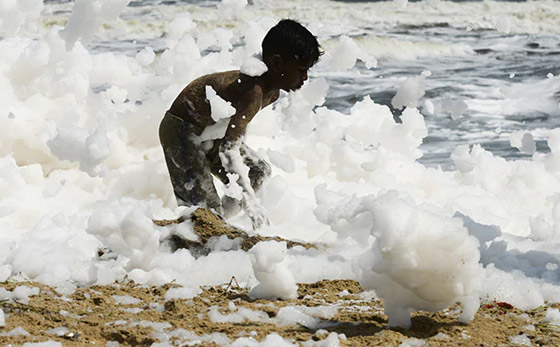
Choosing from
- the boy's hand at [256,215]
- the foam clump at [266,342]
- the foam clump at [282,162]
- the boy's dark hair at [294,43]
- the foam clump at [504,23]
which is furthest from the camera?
the foam clump at [504,23]

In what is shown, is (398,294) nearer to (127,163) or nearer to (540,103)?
(127,163)

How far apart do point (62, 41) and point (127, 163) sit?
0.98 m

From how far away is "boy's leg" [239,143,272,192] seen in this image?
4.26 meters

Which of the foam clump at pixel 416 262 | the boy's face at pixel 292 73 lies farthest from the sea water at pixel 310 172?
the boy's face at pixel 292 73

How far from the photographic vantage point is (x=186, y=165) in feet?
13.3

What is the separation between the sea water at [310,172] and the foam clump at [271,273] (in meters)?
0.01

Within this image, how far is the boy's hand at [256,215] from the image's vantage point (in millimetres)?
4078

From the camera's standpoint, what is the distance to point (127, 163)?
514cm

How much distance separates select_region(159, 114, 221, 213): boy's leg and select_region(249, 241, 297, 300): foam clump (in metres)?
1.42

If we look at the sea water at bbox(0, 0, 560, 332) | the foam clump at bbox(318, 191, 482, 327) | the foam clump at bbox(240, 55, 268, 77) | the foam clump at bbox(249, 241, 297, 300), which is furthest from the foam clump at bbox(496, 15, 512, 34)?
the foam clump at bbox(318, 191, 482, 327)

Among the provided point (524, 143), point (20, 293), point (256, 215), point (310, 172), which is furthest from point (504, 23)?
point (20, 293)

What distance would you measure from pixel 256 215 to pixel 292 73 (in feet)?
2.38

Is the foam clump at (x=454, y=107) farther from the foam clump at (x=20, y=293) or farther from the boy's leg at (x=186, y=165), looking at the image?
the foam clump at (x=20, y=293)

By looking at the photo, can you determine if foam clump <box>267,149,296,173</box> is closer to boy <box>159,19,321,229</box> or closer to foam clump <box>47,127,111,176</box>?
boy <box>159,19,321,229</box>
